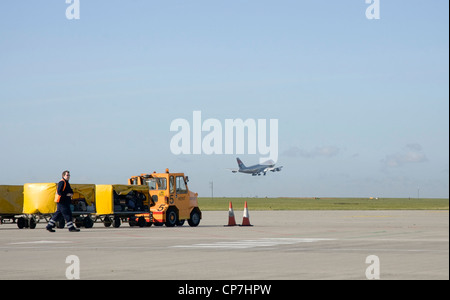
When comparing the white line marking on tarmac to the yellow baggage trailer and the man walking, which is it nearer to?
the man walking

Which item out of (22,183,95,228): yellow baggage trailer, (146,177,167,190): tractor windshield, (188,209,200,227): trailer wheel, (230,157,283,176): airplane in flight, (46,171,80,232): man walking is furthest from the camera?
(230,157,283,176): airplane in flight

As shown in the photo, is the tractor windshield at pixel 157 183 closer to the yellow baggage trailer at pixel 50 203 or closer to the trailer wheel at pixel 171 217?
the trailer wheel at pixel 171 217

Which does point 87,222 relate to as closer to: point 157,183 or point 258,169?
point 157,183

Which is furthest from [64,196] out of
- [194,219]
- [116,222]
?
[194,219]

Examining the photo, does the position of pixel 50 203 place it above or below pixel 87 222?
above

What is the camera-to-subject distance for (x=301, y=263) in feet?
52.7

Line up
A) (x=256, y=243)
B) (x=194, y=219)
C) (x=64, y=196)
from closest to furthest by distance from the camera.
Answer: (x=256, y=243), (x=64, y=196), (x=194, y=219)

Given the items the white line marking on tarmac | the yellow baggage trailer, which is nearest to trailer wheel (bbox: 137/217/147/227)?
the yellow baggage trailer

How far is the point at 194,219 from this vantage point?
3716 centimetres

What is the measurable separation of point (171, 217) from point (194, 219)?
1449mm

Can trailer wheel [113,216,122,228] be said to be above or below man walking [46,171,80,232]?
below

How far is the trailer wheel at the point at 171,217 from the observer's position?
118 ft

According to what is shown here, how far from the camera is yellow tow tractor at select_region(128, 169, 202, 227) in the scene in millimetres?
35938

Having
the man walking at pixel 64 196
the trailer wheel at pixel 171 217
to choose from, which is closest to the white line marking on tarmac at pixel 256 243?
the man walking at pixel 64 196
